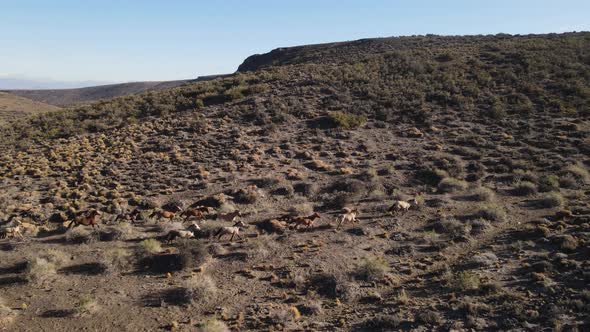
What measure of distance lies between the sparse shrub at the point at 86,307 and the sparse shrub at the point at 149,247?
3.39 m

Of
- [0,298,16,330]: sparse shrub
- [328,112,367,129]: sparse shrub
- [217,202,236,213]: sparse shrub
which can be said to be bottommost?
[0,298,16,330]: sparse shrub

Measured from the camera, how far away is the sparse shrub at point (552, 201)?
21.1 m

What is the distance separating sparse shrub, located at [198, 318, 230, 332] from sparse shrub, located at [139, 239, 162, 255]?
540 cm

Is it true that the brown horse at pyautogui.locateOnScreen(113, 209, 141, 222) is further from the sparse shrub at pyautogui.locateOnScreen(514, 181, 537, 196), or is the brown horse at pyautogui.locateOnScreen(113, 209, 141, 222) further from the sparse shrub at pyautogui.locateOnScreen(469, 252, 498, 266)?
the sparse shrub at pyautogui.locateOnScreen(514, 181, 537, 196)

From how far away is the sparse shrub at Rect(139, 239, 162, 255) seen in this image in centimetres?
1653

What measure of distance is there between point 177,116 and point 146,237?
20.8 metres

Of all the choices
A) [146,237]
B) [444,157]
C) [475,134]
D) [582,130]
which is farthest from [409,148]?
[146,237]

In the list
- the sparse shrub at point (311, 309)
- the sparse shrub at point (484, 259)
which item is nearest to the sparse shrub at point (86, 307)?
the sparse shrub at point (311, 309)

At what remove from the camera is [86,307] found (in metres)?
12.9

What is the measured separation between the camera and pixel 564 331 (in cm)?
1135

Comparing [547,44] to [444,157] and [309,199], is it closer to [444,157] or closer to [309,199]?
[444,157]

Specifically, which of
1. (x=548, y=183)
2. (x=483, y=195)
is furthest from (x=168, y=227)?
(x=548, y=183)

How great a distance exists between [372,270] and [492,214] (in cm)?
830

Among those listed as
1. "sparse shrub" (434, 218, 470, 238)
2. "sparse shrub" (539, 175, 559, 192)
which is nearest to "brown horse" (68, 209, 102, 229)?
"sparse shrub" (434, 218, 470, 238)
